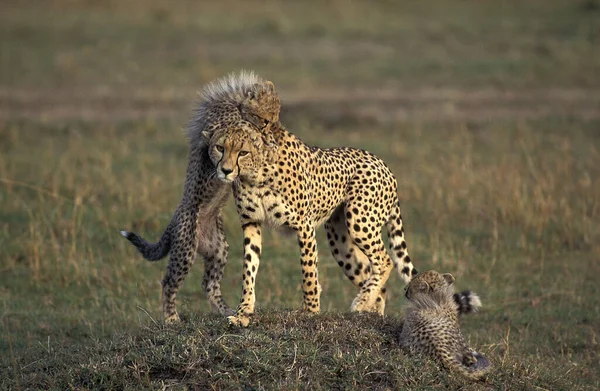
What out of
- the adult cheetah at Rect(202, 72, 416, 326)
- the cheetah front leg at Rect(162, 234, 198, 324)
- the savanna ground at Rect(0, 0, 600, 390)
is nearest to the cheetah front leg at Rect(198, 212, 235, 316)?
the cheetah front leg at Rect(162, 234, 198, 324)

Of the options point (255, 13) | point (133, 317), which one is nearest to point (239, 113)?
point (133, 317)

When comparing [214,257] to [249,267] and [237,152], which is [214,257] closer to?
[249,267]

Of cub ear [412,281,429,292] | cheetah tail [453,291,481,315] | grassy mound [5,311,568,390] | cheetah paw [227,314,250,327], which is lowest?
grassy mound [5,311,568,390]

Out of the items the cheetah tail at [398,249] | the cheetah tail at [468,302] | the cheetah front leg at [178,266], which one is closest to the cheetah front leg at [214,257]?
the cheetah front leg at [178,266]

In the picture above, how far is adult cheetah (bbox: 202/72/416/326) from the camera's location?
5391mm

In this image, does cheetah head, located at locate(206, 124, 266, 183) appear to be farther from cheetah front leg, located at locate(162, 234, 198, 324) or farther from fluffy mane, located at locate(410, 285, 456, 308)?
fluffy mane, located at locate(410, 285, 456, 308)

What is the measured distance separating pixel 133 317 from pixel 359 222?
1.79m

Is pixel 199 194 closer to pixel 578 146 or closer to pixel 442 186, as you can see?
pixel 442 186

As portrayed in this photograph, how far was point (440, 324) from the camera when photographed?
489 cm

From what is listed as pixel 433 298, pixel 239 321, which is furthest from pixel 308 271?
pixel 433 298

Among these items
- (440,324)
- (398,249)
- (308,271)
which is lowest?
Answer: (440,324)

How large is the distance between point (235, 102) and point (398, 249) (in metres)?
1.34

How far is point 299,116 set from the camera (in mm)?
12688

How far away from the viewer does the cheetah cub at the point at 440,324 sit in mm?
4715
